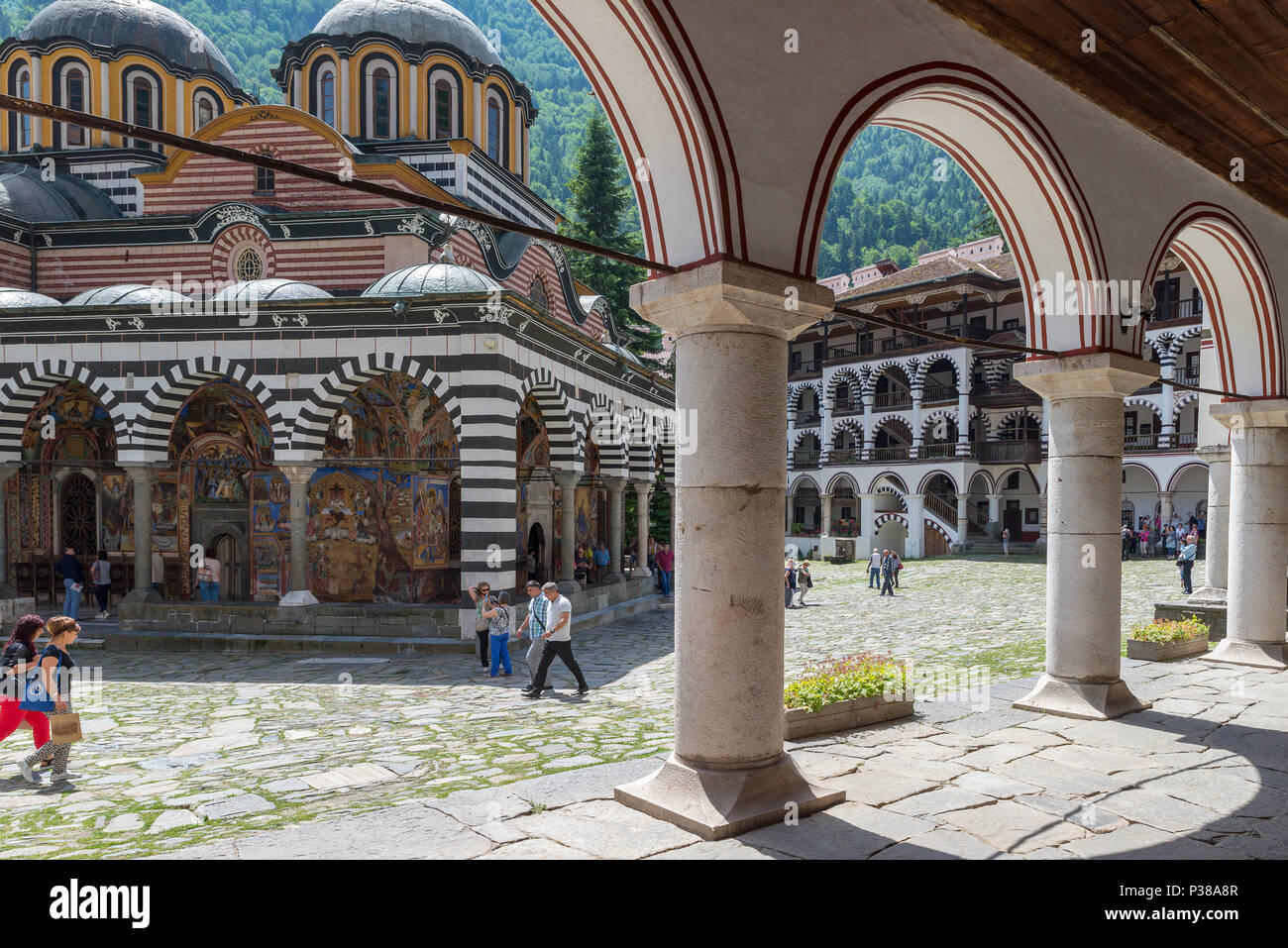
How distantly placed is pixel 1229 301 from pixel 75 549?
16.6 m

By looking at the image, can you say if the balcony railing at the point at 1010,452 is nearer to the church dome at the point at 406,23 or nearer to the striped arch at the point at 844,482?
the striped arch at the point at 844,482

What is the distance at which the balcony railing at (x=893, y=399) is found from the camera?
36.4 m

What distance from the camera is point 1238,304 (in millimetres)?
7906

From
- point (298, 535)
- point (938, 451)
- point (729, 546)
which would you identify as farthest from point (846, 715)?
point (938, 451)

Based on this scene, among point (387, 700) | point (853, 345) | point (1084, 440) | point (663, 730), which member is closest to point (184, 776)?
point (387, 700)

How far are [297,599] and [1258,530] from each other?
10909mm

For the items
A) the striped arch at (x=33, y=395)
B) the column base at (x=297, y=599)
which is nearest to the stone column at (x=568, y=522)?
the column base at (x=297, y=599)

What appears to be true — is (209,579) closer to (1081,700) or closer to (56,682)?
(56,682)

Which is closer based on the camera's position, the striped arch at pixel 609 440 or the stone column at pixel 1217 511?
the stone column at pixel 1217 511

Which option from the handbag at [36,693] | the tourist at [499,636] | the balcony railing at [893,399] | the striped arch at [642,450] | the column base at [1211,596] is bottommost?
the tourist at [499,636]

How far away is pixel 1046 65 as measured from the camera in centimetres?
549

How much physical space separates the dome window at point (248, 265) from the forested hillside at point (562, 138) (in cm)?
4235
